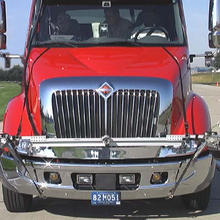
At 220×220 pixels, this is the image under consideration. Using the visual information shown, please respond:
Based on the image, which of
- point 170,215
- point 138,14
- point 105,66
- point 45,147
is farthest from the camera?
point 138,14

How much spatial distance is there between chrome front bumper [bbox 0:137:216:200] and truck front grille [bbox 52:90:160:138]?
0.24m

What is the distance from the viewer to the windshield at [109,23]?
5.50m

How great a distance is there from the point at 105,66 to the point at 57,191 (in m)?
1.32

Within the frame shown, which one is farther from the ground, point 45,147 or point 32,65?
point 32,65

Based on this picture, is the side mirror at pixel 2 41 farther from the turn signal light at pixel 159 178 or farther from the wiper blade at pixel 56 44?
the turn signal light at pixel 159 178

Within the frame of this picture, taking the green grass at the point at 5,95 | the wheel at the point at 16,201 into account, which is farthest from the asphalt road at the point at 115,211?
the green grass at the point at 5,95

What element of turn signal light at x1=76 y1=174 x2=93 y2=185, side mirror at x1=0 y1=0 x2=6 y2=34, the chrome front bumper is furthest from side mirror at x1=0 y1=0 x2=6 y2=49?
turn signal light at x1=76 y1=174 x2=93 y2=185

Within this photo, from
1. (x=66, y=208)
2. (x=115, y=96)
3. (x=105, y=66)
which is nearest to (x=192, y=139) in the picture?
(x=115, y=96)

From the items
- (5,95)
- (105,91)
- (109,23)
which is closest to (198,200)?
(105,91)

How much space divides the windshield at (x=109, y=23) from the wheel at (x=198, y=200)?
1.70 metres

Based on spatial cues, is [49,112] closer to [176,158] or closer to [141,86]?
[141,86]

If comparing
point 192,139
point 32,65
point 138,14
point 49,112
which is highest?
point 138,14

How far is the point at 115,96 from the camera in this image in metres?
4.55

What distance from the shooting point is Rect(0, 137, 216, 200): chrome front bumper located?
173 inches
